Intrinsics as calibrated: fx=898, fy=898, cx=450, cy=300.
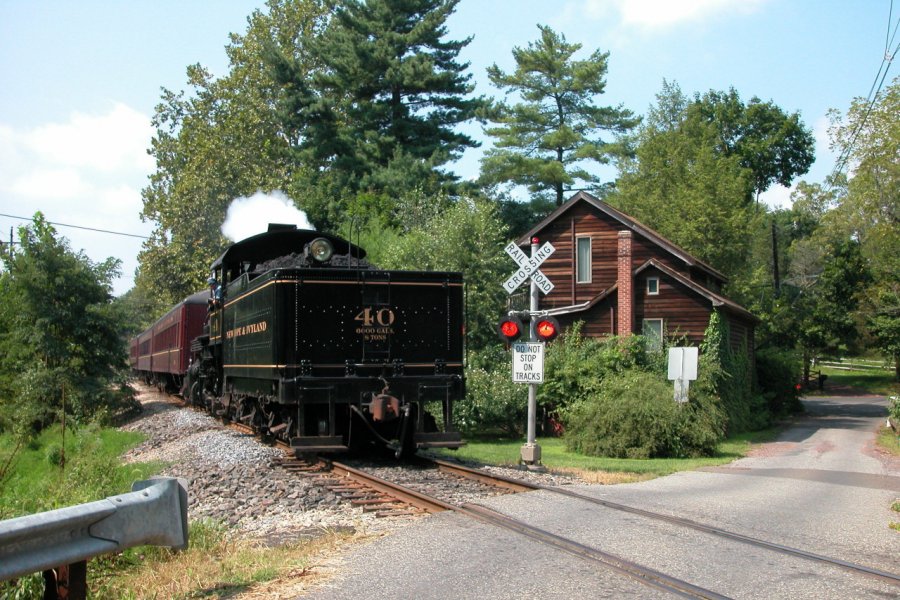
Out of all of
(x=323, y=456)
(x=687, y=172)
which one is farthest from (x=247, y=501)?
(x=687, y=172)

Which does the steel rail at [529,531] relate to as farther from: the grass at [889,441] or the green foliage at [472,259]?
the grass at [889,441]

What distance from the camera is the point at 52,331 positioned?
25969mm

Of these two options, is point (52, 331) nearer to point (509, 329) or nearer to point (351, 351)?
point (351, 351)

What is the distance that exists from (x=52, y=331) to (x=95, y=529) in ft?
75.3

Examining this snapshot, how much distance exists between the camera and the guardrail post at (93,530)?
468cm

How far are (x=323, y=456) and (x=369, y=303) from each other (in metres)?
2.45

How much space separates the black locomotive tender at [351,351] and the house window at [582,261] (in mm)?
19298

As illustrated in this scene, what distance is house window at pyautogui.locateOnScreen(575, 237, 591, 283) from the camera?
32.7 m

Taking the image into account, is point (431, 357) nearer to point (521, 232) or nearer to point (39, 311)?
point (39, 311)

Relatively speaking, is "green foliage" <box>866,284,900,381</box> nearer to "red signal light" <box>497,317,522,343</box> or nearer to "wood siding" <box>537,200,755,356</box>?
"wood siding" <box>537,200,755,356</box>

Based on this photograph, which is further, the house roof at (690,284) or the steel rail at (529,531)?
the house roof at (690,284)

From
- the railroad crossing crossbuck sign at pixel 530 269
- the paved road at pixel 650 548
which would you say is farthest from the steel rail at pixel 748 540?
the railroad crossing crossbuck sign at pixel 530 269

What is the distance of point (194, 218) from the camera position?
151 ft

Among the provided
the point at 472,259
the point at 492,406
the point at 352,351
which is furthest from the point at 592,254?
the point at 352,351
